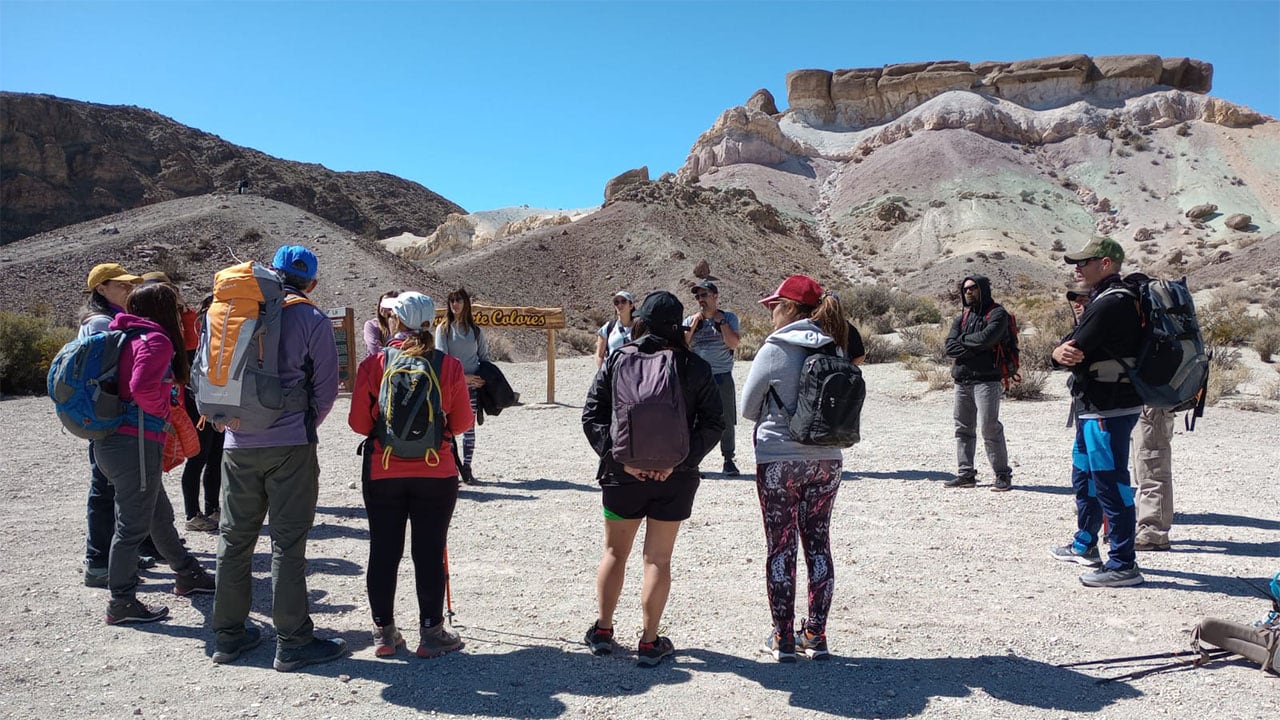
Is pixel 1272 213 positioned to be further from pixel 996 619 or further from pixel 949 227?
pixel 996 619

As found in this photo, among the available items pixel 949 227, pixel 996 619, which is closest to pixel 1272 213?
pixel 949 227

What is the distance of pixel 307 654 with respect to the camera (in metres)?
3.96

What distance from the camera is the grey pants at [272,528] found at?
3816 mm

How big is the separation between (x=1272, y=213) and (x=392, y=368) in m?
65.0

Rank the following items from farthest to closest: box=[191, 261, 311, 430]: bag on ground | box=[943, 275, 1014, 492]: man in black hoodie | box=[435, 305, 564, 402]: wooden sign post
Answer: box=[435, 305, 564, 402]: wooden sign post
box=[943, 275, 1014, 492]: man in black hoodie
box=[191, 261, 311, 430]: bag on ground

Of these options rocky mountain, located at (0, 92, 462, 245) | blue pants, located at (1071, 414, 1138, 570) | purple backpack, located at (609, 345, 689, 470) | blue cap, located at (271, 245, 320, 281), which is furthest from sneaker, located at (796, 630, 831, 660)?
rocky mountain, located at (0, 92, 462, 245)

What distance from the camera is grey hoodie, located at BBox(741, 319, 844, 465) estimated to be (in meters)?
3.79

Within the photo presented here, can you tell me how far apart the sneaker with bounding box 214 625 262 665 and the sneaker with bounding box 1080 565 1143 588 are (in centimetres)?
471

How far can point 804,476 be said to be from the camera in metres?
3.78

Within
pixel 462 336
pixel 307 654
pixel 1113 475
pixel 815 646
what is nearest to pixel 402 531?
pixel 307 654

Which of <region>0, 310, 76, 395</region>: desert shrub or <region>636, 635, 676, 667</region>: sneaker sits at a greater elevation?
<region>0, 310, 76, 395</region>: desert shrub

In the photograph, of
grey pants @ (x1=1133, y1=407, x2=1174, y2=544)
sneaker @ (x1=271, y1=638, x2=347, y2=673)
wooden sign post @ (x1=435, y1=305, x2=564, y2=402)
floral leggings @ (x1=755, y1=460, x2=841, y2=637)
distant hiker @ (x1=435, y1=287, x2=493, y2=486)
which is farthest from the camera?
wooden sign post @ (x1=435, y1=305, x2=564, y2=402)

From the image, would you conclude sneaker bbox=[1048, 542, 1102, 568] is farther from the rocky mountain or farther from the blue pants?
the rocky mountain

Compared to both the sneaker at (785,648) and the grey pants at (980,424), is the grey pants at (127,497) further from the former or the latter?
the grey pants at (980,424)
